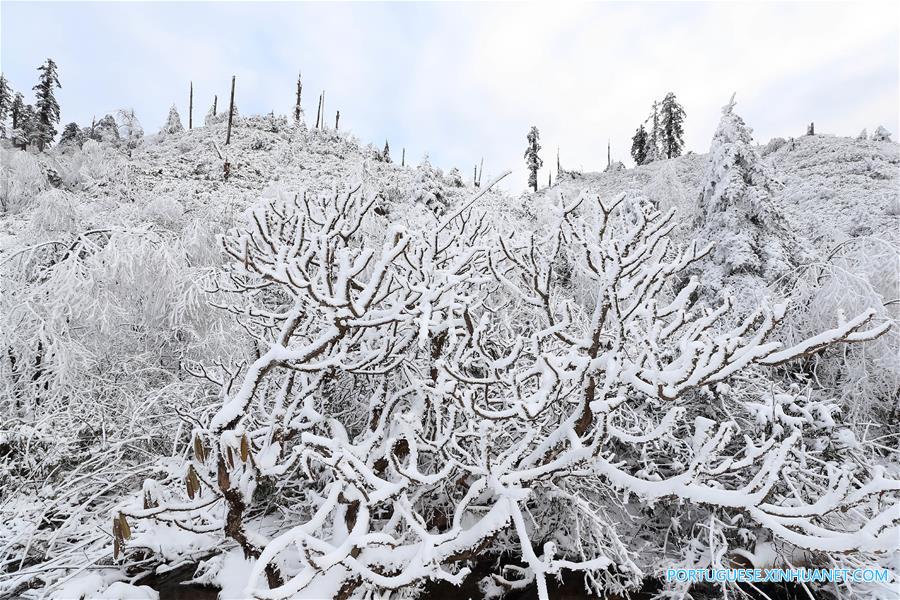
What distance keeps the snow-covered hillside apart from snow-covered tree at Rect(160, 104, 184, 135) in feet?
143

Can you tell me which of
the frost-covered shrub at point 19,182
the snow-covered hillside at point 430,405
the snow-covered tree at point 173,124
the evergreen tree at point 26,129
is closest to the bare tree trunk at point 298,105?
the snow-covered tree at point 173,124

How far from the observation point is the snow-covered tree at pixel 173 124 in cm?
4441

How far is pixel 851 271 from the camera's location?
636 cm

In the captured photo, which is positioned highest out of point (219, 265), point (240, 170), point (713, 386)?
point (240, 170)

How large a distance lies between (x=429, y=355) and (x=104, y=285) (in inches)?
176

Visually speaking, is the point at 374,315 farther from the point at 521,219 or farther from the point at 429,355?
the point at 521,219

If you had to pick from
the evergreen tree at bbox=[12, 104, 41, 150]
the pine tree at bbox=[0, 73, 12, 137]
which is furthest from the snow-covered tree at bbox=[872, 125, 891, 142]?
the pine tree at bbox=[0, 73, 12, 137]

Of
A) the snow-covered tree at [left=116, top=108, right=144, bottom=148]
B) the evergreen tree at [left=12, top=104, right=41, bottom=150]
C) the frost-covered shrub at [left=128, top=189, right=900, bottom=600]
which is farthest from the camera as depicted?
the snow-covered tree at [left=116, top=108, right=144, bottom=148]

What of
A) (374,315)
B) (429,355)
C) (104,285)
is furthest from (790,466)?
(104,285)

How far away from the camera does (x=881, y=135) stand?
29656 millimetres

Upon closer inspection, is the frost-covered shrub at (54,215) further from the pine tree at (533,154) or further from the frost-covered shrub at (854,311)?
the pine tree at (533,154)

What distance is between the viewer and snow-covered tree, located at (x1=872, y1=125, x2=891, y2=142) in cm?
2879

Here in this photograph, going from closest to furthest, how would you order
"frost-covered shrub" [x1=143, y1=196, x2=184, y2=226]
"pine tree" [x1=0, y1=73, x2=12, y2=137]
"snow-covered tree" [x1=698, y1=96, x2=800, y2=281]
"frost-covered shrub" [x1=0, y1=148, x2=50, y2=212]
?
"snow-covered tree" [x1=698, y1=96, x2=800, y2=281] → "frost-covered shrub" [x1=143, y1=196, x2=184, y2=226] → "frost-covered shrub" [x1=0, y1=148, x2=50, y2=212] → "pine tree" [x1=0, y1=73, x2=12, y2=137]

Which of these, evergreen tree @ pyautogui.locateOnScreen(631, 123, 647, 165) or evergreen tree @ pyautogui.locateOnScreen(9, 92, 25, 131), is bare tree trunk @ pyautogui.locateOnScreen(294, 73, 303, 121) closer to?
evergreen tree @ pyautogui.locateOnScreen(9, 92, 25, 131)
